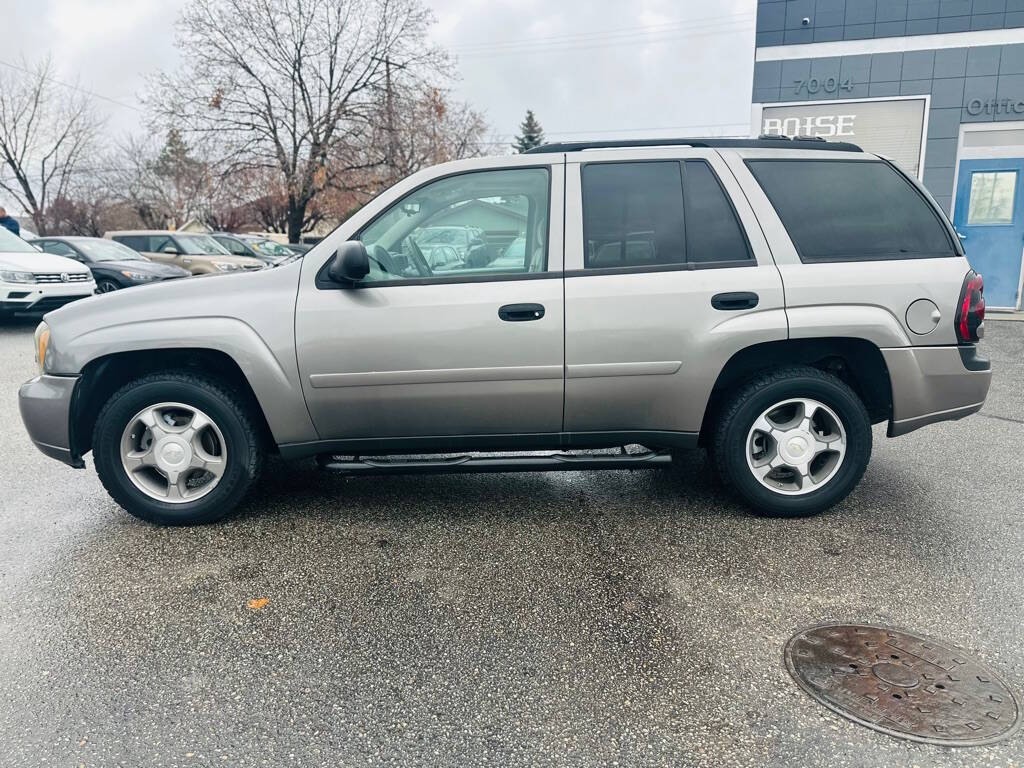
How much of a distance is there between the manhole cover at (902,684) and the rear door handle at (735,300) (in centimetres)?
152

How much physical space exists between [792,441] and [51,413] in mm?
3728

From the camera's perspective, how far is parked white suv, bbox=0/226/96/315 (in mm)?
10531

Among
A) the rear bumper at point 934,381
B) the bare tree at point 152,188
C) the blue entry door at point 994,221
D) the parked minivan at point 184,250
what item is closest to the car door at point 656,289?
the rear bumper at point 934,381

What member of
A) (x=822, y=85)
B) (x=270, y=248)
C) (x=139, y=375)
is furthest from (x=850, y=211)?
(x=270, y=248)

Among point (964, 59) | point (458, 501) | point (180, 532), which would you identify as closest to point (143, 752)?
point (180, 532)

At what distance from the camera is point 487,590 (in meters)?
3.11

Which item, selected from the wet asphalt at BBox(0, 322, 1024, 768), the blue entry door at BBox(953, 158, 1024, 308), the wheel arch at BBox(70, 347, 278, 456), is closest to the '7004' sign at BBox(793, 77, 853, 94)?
the blue entry door at BBox(953, 158, 1024, 308)

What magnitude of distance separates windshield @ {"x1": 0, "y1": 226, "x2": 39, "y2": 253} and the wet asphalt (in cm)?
846

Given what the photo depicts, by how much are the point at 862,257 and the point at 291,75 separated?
88.9 ft

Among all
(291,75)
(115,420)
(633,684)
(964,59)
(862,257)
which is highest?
(291,75)

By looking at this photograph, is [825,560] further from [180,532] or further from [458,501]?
[180,532]

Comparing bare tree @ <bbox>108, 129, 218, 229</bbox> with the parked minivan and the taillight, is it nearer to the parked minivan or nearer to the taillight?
the parked minivan

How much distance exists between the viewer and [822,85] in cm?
1206

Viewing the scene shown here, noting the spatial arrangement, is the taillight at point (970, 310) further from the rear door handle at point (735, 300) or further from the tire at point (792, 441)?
the rear door handle at point (735, 300)
